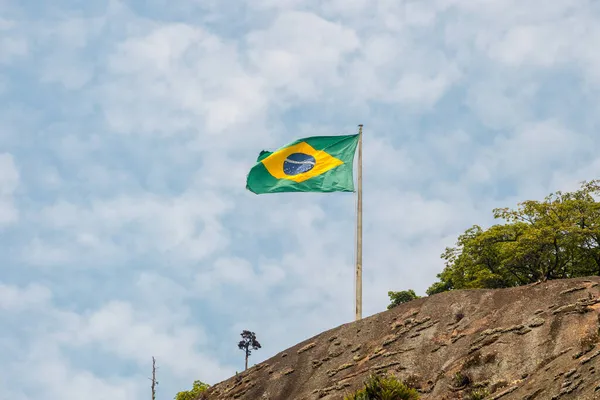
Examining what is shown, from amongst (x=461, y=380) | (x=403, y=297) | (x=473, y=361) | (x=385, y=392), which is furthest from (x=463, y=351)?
(x=403, y=297)

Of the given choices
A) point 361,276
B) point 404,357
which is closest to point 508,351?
point 404,357

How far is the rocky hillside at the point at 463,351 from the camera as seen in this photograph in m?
31.0

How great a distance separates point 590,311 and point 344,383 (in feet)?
37.1

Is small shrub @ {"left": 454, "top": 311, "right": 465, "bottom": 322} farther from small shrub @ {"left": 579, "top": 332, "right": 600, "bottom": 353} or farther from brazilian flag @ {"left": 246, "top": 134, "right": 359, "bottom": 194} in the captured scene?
brazilian flag @ {"left": 246, "top": 134, "right": 359, "bottom": 194}

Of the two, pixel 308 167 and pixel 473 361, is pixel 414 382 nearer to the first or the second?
pixel 473 361

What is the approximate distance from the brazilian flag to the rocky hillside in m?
7.77

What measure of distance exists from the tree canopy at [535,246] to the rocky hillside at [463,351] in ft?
64.9

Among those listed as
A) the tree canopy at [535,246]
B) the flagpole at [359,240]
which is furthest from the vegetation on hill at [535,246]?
the flagpole at [359,240]

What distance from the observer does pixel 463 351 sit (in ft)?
118

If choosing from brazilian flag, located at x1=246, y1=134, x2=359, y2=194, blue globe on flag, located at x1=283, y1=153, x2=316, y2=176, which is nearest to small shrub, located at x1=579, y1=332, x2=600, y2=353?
brazilian flag, located at x1=246, y1=134, x2=359, y2=194

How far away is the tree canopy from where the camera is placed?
59.1m

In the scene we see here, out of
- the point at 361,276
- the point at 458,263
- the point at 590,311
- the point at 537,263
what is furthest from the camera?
the point at 458,263

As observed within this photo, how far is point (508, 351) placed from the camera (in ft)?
112

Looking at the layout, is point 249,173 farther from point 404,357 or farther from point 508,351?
point 508,351
